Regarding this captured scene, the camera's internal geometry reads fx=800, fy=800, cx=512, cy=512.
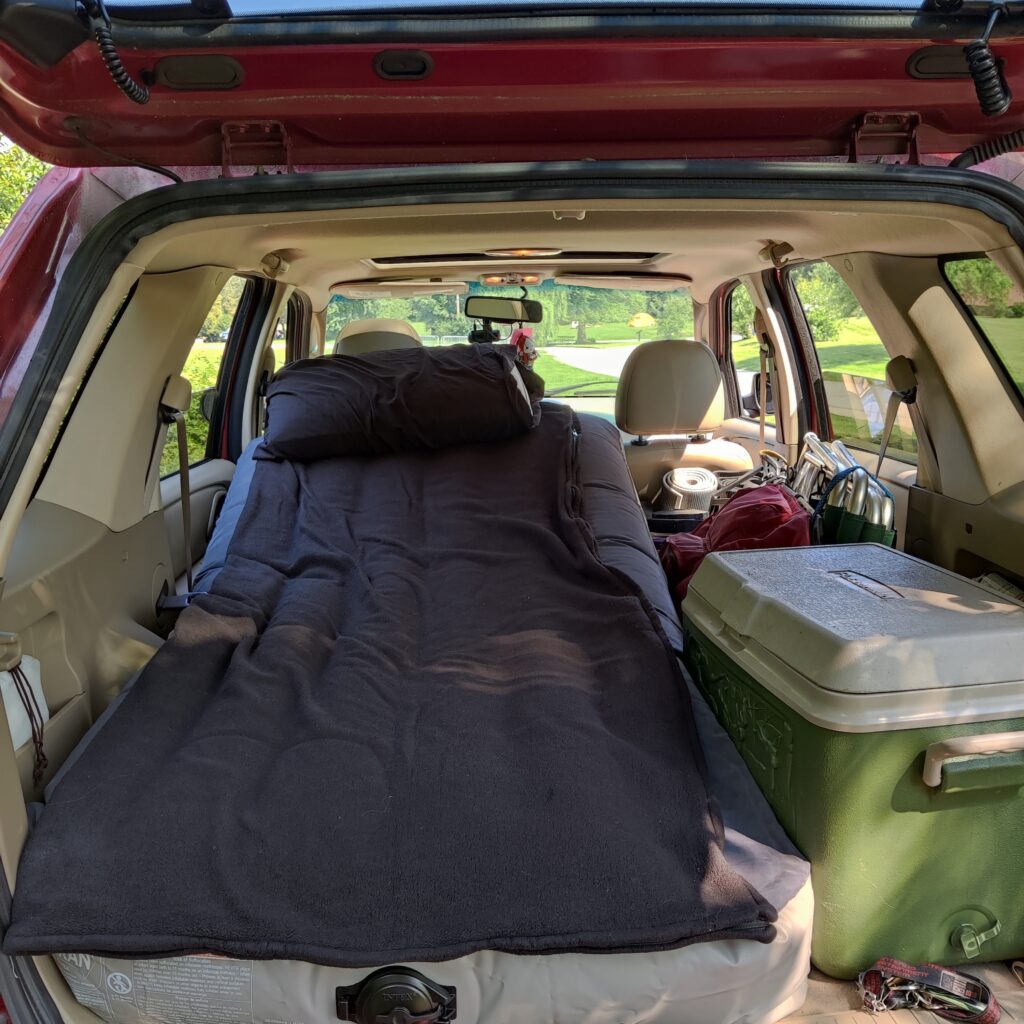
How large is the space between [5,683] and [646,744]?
1153 mm

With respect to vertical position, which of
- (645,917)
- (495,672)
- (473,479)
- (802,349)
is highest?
(802,349)

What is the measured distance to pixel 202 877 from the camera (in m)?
1.23

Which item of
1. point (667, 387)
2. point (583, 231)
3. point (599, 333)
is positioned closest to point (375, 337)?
point (599, 333)

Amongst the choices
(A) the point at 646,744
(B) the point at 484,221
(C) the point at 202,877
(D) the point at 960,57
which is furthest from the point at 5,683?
(D) the point at 960,57

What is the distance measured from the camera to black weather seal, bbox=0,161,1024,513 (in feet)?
4.30

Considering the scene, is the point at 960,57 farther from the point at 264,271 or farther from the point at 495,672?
the point at 264,271

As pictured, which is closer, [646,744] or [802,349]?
[646,744]

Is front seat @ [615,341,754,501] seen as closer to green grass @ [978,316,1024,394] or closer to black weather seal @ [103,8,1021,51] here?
green grass @ [978,316,1024,394]

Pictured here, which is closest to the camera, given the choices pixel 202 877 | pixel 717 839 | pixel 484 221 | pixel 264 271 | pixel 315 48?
pixel 315 48

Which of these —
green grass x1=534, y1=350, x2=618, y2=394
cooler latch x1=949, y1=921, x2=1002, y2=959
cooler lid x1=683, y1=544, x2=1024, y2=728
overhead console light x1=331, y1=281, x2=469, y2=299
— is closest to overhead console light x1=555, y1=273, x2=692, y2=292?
green grass x1=534, y1=350, x2=618, y2=394

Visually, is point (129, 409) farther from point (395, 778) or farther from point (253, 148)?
point (395, 778)

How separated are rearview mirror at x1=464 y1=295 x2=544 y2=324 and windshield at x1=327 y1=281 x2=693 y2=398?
0.66 feet

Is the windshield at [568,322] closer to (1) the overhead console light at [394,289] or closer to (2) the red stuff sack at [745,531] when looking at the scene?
(1) the overhead console light at [394,289]

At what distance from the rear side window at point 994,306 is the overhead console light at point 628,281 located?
7.73 feet
